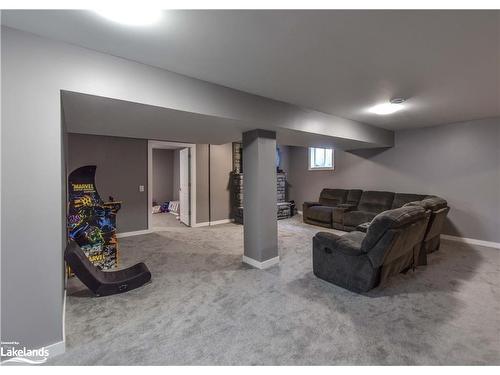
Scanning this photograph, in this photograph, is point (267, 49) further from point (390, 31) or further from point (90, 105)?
point (90, 105)

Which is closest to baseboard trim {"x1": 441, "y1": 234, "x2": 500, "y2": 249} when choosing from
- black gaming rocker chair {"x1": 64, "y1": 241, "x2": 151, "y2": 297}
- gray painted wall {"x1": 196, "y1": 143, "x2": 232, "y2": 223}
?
gray painted wall {"x1": 196, "y1": 143, "x2": 232, "y2": 223}

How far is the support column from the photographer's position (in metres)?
3.27

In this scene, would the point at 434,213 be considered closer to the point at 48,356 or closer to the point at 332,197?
the point at 332,197

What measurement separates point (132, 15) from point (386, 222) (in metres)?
2.62

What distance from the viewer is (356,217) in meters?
5.18

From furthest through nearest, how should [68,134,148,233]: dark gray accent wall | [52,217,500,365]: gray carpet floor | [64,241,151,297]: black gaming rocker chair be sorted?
[68,134,148,233]: dark gray accent wall → [64,241,151,297]: black gaming rocker chair → [52,217,500,365]: gray carpet floor

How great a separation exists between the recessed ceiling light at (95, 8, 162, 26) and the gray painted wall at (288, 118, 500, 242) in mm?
5345

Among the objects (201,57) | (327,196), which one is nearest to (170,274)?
(201,57)

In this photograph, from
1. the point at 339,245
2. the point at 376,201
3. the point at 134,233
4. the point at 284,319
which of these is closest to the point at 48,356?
the point at 284,319

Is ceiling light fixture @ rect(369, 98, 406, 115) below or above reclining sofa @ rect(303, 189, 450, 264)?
above

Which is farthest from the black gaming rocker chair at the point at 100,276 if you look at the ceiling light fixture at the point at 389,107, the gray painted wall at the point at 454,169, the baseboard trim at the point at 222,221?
the gray painted wall at the point at 454,169

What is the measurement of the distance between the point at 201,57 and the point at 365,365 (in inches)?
101

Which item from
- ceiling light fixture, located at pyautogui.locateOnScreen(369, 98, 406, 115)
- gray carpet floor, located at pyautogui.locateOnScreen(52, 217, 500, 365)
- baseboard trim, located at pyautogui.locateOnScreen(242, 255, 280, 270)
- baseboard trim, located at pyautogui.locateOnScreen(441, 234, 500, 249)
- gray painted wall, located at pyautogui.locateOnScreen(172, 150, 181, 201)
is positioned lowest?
gray carpet floor, located at pyautogui.locateOnScreen(52, 217, 500, 365)

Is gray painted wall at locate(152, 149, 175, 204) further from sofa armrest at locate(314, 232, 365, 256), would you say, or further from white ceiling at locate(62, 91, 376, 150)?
sofa armrest at locate(314, 232, 365, 256)
